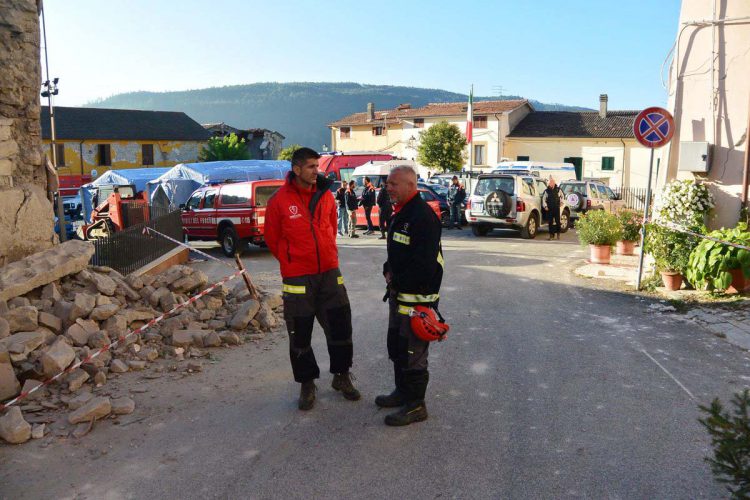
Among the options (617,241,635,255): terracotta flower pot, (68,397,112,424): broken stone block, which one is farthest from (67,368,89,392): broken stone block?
(617,241,635,255): terracotta flower pot

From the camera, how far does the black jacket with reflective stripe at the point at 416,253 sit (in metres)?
4.84

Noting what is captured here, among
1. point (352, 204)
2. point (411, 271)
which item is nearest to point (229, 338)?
point (411, 271)

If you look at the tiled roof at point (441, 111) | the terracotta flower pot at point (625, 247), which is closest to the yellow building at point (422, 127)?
the tiled roof at point (441, 111)

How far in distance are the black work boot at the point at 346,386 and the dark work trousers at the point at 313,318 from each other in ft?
0.23

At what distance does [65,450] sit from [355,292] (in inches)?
247

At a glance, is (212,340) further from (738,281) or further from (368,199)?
(368,199)

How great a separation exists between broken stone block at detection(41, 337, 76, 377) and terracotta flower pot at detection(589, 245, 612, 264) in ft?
34.8

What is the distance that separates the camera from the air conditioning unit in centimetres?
1033

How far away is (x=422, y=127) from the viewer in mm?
58656

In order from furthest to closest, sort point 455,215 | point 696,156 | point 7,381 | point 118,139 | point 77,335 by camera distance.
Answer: point 118,139 → point 455,215 → point 696,156 → point 77,335 → point 7,381

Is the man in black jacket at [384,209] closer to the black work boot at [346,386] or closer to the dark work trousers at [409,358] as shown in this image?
the black work boot at [346,386]

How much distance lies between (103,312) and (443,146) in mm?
48677

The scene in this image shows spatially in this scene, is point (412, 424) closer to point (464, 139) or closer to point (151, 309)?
point (151, 309)

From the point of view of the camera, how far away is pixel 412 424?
196 inches
